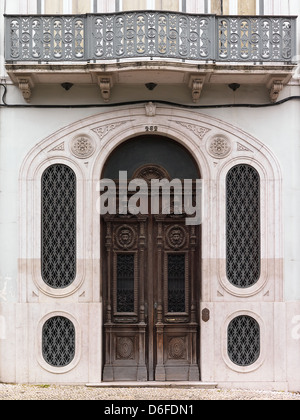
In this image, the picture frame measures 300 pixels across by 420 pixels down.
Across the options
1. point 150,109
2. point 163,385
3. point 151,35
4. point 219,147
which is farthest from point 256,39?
point 163,385

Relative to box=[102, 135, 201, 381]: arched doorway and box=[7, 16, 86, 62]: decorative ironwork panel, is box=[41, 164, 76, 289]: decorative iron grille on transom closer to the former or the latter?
box=[102, 135, 201, 381]: arched doorway

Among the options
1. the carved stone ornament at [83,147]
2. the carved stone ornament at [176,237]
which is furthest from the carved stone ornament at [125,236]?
the carved stone ornament at [83,147]

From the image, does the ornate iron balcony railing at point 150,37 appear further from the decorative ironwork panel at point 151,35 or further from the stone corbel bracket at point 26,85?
the stone corbel bracket at point 26,85

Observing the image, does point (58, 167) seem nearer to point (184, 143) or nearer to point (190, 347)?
point (184, 143)

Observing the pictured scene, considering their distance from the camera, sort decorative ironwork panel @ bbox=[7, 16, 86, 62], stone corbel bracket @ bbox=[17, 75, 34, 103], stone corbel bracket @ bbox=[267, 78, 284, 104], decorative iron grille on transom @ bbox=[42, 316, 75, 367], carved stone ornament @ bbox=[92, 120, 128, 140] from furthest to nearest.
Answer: carved stone ornament @ bbox=[92, 120, 128, 140]
decorative iron grille on transom @ bbox=[42, 316, 75, 367]
stone corbel bracket @ bbox=[267, 78, 284, 104]
stone corbel bracket @ bbox=[17, 75, 34, 103]
decorative ironwork panel @ bbox=[7, 16, 86, 62]

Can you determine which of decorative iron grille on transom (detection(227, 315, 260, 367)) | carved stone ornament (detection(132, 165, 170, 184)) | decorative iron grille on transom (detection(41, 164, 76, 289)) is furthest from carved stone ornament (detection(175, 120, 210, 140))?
decorative iron grille on transom (detection(227, 315, 260, 367))

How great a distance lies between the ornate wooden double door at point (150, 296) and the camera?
13.6 meters

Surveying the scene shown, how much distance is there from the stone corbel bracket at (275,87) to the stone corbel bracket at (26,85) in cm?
389

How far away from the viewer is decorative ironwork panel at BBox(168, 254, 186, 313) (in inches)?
541

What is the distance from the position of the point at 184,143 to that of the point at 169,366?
3714mm

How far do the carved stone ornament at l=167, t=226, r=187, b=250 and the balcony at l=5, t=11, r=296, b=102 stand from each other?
2.40 meters

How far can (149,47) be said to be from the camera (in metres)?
12.7

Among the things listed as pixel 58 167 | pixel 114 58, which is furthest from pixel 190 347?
pixel 114 58

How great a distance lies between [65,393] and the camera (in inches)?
492
